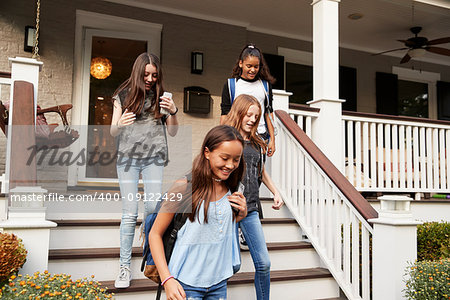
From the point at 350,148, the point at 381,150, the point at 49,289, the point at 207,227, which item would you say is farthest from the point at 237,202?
the point at 381,150

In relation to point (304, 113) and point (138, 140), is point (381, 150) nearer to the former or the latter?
point (304, 113)

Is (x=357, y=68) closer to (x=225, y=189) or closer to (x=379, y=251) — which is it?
(x=379, y=251)

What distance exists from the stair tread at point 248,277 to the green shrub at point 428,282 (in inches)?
32.1

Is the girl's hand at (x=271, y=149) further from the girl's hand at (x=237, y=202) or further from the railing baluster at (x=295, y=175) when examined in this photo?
the girl's hand at (x=237, y=202)

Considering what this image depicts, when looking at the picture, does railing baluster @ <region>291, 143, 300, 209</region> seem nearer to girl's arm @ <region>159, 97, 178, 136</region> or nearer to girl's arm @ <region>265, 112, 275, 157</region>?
girl's arm @ <region>265, 112, 275, 157</region>

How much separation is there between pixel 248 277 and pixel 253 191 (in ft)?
2.89

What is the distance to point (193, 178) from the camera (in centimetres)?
170

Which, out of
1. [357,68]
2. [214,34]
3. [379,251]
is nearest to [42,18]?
[214,34]

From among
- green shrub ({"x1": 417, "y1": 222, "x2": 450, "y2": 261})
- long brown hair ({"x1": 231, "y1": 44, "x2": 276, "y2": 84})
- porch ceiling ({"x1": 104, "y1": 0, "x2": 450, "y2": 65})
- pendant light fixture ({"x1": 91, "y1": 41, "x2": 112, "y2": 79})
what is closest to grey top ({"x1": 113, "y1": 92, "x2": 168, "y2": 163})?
long brown hair ({"x1": 231, "y1": 44, "x2": 276, "y2": 84})

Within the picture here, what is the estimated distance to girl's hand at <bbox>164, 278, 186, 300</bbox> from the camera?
146 centimetres

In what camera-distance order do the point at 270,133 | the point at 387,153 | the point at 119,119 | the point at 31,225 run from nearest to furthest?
the point at 31,225, the point at 119,119, the point at 270,133, the point at 387,153

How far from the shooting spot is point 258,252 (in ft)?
7.71

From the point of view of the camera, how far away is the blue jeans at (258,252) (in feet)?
7.68

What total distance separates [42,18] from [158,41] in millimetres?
1598
